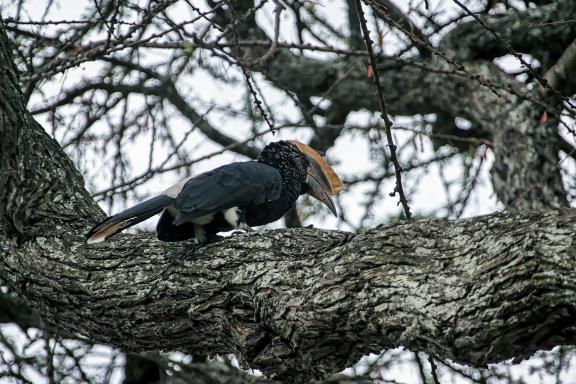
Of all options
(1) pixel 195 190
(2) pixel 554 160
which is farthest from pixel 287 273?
(2) pixel 554 160

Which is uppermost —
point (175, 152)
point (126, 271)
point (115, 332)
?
point (175, 152)

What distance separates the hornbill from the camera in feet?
10.5

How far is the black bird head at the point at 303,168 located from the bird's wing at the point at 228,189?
30 cm

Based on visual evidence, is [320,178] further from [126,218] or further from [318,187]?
[126,218]

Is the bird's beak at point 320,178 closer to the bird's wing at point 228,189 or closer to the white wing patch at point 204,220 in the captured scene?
the bird's wing at point 228,189

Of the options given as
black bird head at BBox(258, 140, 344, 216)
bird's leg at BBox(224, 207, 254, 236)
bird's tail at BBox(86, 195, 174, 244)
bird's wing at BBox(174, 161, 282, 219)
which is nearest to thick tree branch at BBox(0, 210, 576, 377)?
bird's tail at BBox(86, 195, 174, 244)

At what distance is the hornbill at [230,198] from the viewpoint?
3188 millimetres

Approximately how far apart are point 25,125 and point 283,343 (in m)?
1.56

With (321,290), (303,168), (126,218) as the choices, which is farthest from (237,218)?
(321,290)

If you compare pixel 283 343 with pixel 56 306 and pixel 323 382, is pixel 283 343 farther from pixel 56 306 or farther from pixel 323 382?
pixel 56 306

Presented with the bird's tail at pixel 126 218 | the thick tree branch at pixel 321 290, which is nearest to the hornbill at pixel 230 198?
the bird's tail at pixel 126 218

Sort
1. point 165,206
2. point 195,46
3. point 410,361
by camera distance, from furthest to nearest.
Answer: point 410,361 → point 195,46 → point 165,206

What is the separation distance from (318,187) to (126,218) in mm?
1595

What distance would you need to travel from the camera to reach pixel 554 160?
4.74 metres
